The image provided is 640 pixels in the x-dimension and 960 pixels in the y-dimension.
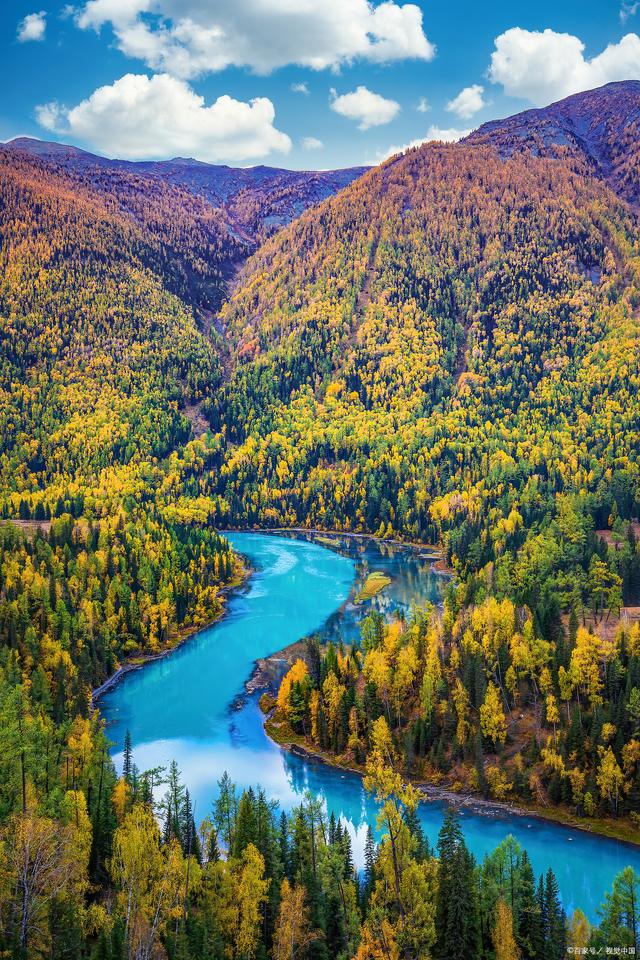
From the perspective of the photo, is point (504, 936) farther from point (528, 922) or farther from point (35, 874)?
point (35, 874)

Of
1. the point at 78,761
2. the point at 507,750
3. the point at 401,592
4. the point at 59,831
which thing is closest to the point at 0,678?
the point at 78,761

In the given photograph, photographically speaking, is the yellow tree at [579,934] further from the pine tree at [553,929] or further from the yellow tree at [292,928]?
the yellow tree at [292,928]

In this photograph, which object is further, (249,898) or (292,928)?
(249,898)

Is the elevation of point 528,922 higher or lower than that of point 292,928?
lower

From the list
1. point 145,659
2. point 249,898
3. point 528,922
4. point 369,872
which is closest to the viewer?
point 249,898

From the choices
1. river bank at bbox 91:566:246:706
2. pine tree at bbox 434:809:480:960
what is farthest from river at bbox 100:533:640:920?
pine tree at bbox 434:809:480:960

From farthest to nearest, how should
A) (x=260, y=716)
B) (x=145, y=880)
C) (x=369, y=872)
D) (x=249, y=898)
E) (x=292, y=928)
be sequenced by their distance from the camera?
1. (x=260, y=716)
2. (x=369, y=872)
3. (x=145, y=880)
4. (x=249, y=898)
5. (x=292, y=928)

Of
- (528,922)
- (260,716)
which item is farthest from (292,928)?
(260,716)

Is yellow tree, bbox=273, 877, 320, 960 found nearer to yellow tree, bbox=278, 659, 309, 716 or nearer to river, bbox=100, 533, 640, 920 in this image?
river, bbox=100, 533, 640, 920

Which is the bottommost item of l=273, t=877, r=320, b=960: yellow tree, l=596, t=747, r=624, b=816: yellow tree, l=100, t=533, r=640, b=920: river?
l=100, t=533, r=640, b=920: river

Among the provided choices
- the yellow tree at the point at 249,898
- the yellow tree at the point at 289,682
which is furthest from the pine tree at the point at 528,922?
the yellow tree at the point at 289,682
